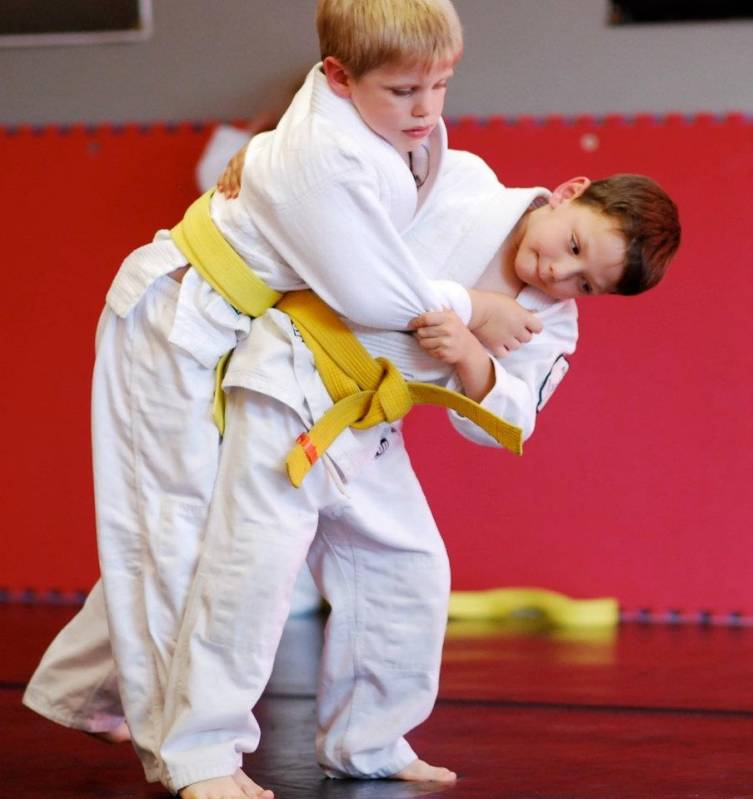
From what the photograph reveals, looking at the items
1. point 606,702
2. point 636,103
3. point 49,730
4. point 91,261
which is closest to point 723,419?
point 636,103

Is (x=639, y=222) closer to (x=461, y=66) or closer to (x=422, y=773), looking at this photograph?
(x=422, y=773)

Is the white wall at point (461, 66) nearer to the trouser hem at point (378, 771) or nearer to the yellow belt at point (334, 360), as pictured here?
the yellow belt at point (334, 360)

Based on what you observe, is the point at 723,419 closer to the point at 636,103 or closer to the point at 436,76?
the point at 636,103

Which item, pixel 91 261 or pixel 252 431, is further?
pixel 91 261

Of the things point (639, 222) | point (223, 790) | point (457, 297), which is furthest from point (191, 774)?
point (639, 222)

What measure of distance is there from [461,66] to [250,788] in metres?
2.48

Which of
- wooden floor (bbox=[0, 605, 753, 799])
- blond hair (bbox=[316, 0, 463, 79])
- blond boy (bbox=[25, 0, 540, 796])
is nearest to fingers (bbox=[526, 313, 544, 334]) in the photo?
blond boy (bbox=[25, 0, 540, 796])

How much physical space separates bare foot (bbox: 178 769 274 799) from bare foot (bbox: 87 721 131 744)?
0.30m

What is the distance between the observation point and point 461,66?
147 inches

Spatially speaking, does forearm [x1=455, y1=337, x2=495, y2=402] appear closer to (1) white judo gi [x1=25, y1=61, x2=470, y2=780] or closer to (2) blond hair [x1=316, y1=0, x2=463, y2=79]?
(1) white judo gi [x1=25, y1=61, x2=470, y2=780]

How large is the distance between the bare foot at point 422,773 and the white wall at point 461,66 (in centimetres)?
221

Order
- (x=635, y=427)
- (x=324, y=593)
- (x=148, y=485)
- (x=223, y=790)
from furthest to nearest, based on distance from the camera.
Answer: (x=635, y=427), (x=324, y=593), (x=148, y=485), (x=223, y=790)

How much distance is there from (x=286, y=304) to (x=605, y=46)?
2.17 m

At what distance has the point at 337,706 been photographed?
6.35 ft
